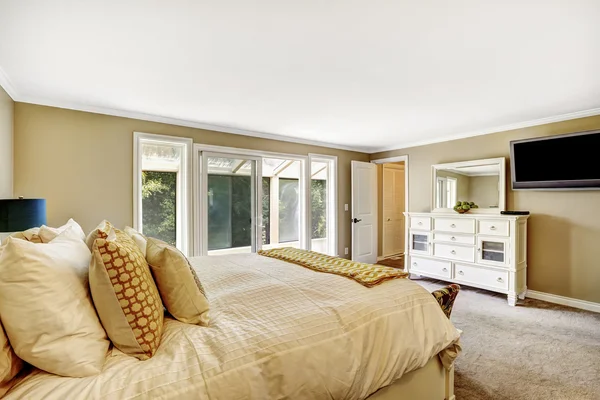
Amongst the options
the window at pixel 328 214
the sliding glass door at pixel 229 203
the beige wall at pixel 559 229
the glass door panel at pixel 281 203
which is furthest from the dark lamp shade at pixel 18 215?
the beige wall at pixel 559 229

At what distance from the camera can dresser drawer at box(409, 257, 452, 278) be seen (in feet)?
14.5

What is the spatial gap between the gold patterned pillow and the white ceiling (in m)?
1.38

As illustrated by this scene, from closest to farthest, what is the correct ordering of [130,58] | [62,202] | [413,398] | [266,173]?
[413,398] < [130,58] < [62,202] < [266,173]

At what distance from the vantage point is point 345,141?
208 inches

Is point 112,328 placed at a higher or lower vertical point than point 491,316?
higher

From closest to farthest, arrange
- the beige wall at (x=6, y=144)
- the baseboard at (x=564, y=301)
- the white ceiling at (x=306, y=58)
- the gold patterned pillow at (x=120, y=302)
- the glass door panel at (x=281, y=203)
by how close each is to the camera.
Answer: the gold patterned pillow at (x=120, y=302) → the white ceiling at (x=306, y=58) → the beige wall at (x=6, y=144) → the baseboard at (x=564, y=301) → the glass door panel at (x=281, y=203)

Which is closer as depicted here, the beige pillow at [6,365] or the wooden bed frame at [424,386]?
the beige pillow at [6,365]

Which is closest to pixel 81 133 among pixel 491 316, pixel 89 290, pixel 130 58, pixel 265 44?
pixel 130 58

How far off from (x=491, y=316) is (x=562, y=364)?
971mm

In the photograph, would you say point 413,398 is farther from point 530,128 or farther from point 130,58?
point 530,128

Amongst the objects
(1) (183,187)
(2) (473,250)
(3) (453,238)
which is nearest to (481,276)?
(2) (473,250)

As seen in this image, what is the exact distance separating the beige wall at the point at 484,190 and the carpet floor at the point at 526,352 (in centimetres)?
140

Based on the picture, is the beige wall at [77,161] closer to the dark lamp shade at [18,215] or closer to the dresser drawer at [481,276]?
the dark lamp shade at [18,215]

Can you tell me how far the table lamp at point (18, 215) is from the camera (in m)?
2.09
